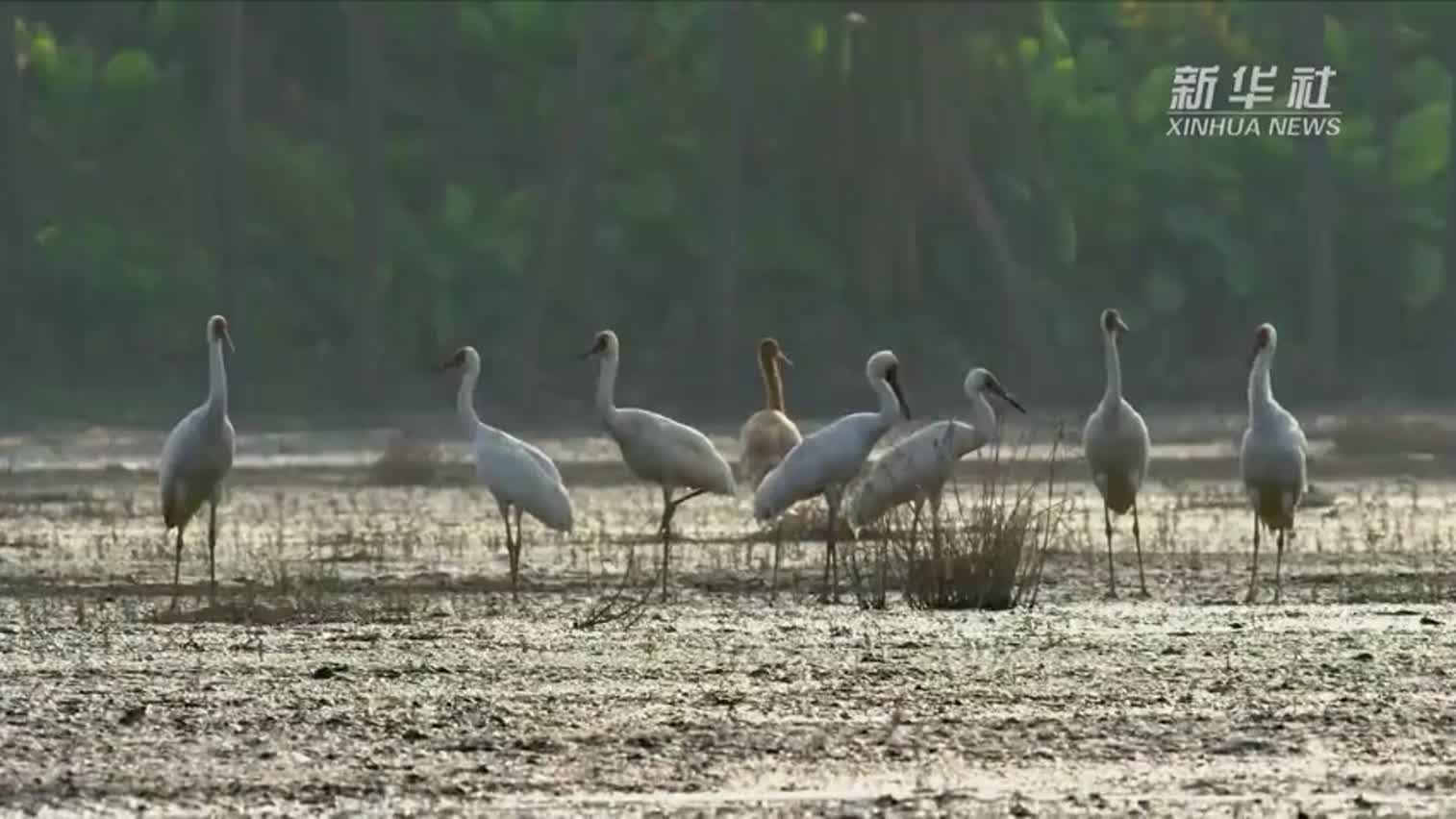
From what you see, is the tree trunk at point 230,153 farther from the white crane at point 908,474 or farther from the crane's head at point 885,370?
the white crane at point 908,474

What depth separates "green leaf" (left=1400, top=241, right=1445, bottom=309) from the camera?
51.5 metres

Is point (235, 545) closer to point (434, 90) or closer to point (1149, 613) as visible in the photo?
point (1149, 613)

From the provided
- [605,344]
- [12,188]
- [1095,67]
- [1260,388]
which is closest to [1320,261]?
[1095,67]

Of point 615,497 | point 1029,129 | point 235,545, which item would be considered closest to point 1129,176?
point 1029,129

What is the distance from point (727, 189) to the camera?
44031mm

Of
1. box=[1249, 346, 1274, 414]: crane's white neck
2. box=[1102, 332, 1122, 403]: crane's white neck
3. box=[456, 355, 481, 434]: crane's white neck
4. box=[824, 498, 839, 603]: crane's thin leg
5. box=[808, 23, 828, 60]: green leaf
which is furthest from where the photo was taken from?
box=[808, 23, 828, 60]: green leaf

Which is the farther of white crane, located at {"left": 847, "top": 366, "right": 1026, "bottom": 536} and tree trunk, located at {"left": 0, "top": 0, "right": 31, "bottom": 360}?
tree trunk, located at {"left": 0, "top": 0, "right": 31, "bottom": 360}

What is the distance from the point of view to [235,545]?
810 inches

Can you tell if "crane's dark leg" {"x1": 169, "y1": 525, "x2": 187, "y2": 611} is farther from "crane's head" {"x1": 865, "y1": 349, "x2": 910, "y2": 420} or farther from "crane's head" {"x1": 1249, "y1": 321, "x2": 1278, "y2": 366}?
"crane's head" {"x1": 1249, "y1": 321, "x2": 1278, "y2": 366}

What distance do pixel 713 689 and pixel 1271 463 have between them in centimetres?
613

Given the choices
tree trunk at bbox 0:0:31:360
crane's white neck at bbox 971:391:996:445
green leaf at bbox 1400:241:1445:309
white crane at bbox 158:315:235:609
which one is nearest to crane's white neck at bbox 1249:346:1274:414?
crane's white neck at bbox 971:391:996:445

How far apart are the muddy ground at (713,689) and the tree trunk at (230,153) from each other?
911 inches

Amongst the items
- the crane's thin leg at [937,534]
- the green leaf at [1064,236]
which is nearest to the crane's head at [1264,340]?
the crane's thin leg at [937,534]

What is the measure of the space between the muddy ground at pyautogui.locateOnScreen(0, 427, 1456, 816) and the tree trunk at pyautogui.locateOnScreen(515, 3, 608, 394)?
951 inches
